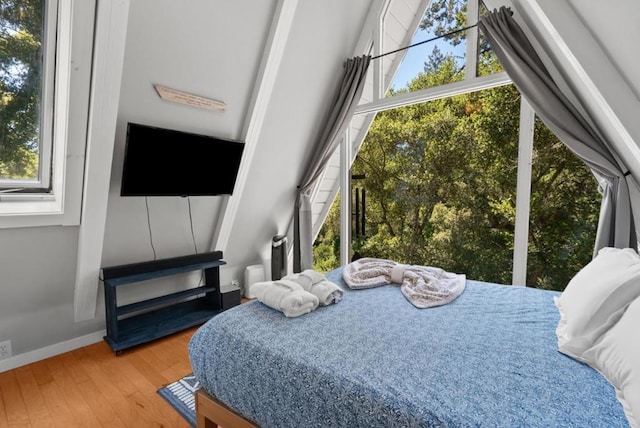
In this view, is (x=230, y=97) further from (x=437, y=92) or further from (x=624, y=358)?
(x=624, y=358)

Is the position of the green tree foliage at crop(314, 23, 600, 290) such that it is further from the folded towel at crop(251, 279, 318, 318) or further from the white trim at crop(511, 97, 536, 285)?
the folded towel at crop(251, 279, 318, 318)

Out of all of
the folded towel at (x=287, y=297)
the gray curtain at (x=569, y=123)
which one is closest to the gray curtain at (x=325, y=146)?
the gray curtain at (x=569, y=123)

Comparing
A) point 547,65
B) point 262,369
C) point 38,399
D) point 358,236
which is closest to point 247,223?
point 358,236

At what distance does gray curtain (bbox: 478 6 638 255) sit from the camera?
6.57ft

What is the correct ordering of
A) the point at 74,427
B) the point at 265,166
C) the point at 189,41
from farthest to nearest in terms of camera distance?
1. the point at 265,166
2. the point at 189,41
3. the point at 74,427

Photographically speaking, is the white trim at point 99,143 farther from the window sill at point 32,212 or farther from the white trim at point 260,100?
the white trim at point 260,100

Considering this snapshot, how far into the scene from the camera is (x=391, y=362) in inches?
45.8

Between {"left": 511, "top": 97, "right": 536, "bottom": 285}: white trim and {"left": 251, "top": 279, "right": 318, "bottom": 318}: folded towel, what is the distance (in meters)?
1.95

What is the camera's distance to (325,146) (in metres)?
3.42

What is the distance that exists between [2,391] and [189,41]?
2.52m

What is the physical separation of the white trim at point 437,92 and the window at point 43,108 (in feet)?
7.97

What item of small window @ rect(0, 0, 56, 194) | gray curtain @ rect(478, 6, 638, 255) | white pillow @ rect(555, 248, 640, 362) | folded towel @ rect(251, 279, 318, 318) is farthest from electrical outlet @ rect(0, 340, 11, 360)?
gray curtain @ rect(478, 6, 638, 255)

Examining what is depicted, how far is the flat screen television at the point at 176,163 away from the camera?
2133mm

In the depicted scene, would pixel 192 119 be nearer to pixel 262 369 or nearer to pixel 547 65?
pixel 262 369
